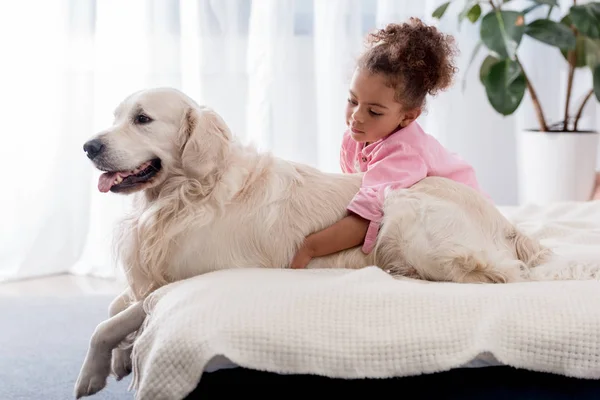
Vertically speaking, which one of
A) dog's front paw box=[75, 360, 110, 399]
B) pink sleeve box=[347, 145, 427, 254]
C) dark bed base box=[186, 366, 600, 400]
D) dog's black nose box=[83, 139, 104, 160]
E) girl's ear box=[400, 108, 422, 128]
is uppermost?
girl's ear box=[400, 108, 422, 128]

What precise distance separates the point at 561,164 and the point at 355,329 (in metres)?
2.55

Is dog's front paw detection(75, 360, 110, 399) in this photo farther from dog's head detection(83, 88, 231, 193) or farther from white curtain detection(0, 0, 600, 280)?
white curtain detection(0, 0, 600, 280)

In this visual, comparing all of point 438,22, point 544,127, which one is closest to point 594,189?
point 544,127

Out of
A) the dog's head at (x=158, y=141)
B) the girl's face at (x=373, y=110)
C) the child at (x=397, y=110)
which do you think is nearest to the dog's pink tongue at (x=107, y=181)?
the dog's head at (x=158, y=141)

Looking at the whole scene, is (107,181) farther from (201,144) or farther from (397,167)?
(397,167)

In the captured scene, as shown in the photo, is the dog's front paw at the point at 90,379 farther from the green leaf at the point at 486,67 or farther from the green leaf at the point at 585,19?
the green leaf at the point at 585,19

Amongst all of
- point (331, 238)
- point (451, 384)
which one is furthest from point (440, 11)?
point (451, 384)

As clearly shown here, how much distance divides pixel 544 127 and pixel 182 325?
9.24 feet

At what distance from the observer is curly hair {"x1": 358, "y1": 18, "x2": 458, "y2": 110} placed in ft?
7.09

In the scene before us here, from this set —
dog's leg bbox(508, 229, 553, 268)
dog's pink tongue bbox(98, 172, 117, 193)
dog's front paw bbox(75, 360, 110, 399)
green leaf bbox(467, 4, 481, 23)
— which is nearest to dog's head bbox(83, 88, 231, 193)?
dog's pink tongue bbox(98, 172, 117, 193)

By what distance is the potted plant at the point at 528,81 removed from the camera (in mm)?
3686

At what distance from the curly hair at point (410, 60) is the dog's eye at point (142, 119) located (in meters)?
0.57

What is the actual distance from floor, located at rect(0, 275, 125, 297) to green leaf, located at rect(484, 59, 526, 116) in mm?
1767

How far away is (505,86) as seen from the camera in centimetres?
379
